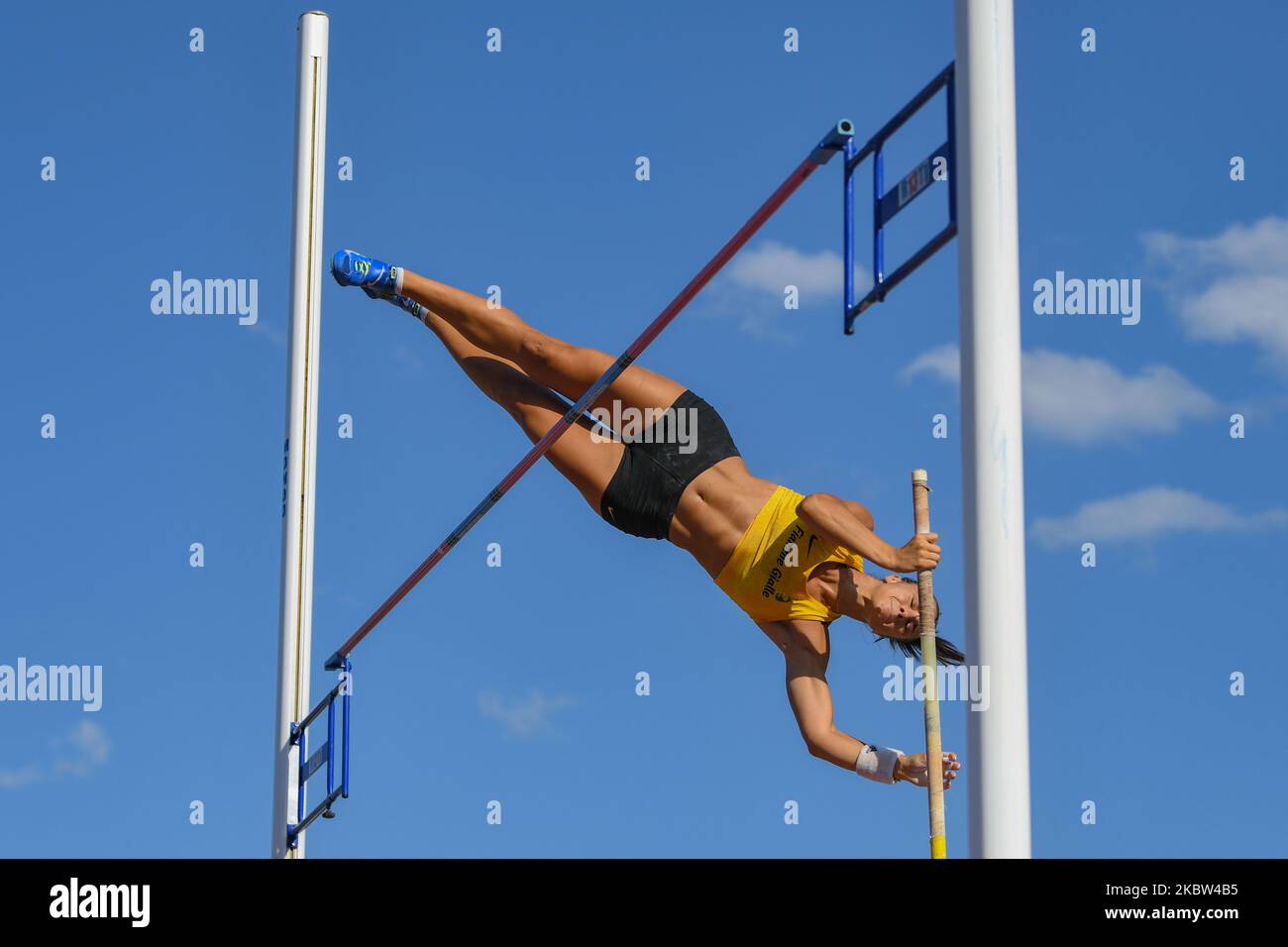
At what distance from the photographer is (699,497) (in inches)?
365

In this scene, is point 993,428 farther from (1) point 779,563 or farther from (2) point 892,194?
(1) point 779,563

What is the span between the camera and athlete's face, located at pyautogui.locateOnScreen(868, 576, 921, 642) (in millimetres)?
8867

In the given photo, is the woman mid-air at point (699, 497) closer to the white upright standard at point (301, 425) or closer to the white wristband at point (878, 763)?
the white wristband at point (878, 763)

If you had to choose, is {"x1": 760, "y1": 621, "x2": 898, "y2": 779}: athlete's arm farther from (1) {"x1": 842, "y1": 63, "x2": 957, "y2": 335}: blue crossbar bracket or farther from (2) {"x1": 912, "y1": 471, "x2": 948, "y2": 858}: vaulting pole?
(1) {"x1": 842, "y1": 63, "x2": 957, "y2": 335}: blue crossbar bracket

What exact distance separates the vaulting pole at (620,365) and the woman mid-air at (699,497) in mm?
371

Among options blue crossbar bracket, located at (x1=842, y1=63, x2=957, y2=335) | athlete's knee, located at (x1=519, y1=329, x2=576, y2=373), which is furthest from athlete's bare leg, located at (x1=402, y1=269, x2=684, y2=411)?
blue crossbar bracket, located at (x1=842, y1=63, x2=957, y2=335)

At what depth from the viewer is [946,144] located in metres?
5.62

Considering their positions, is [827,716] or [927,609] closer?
[927,609]

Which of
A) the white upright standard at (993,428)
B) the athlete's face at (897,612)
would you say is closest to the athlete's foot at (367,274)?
the athlete's face at (897,612)

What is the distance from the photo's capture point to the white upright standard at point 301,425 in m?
10.2
